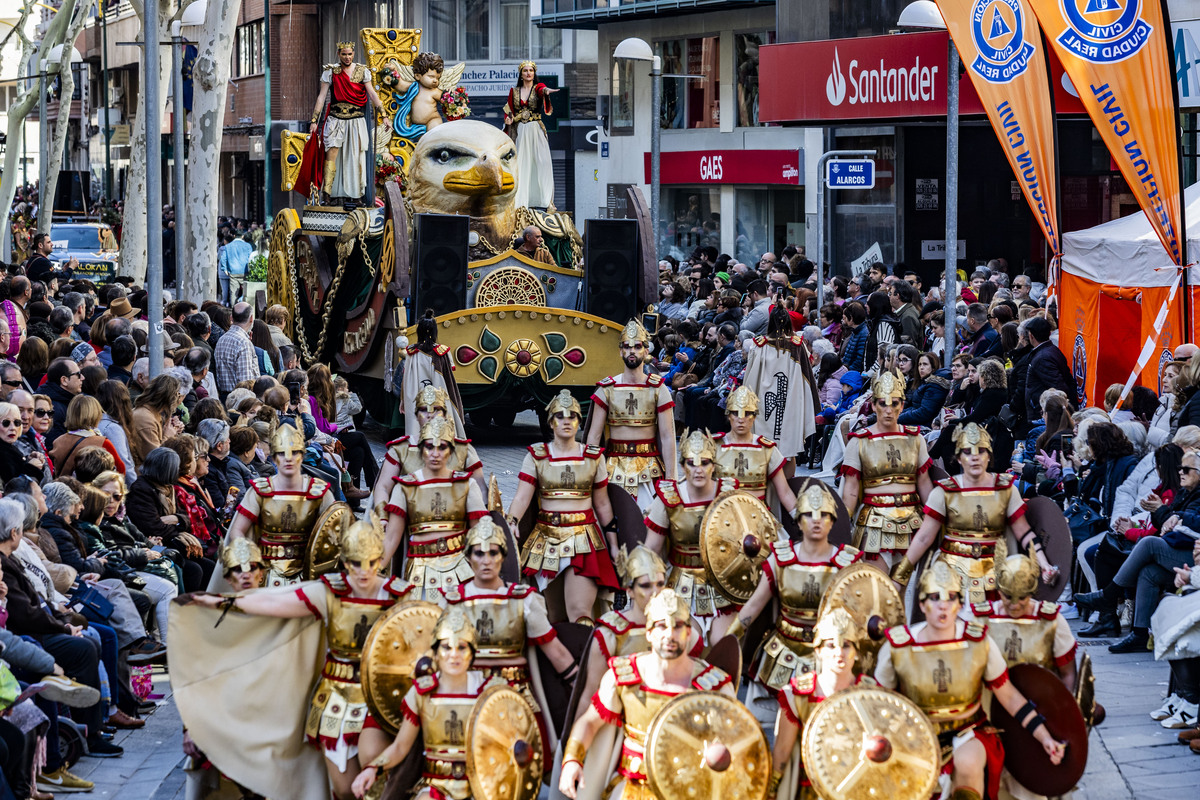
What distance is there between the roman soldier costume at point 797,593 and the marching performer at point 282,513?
246 centimetres

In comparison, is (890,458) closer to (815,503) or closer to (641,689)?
(815,503)

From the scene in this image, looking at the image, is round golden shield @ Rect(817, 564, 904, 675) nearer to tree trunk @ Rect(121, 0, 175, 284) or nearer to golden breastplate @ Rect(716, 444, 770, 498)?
golden breastplate @ Rect(716, 444, 770, 498)

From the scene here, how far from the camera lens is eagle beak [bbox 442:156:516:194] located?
18.6m

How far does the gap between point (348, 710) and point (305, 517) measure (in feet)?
6.04

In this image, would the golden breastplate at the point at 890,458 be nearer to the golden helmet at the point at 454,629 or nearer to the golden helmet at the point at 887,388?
the golden helmet at the point at 887,388

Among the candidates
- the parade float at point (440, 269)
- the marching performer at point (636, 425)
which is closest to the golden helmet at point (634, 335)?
the marching performer at point (636, 425)

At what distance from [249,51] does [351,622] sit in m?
48.7

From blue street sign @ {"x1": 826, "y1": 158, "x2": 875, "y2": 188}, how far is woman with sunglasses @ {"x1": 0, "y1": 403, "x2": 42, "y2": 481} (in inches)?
380

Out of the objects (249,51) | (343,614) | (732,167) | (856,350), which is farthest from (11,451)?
(249,51)

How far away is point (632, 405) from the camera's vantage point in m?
10.7

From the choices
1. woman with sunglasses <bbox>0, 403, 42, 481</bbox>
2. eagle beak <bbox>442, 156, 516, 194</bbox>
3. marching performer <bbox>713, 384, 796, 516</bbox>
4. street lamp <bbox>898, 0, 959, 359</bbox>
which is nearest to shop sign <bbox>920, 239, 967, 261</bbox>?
eagle beak <bbox>442, 156, 516, 194</bbox>

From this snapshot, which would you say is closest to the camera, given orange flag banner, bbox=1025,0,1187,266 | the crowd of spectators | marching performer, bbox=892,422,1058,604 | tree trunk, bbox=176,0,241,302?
the crowd of spectators

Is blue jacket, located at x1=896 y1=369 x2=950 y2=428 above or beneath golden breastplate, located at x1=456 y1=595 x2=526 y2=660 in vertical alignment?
above

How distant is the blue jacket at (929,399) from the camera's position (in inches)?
557
